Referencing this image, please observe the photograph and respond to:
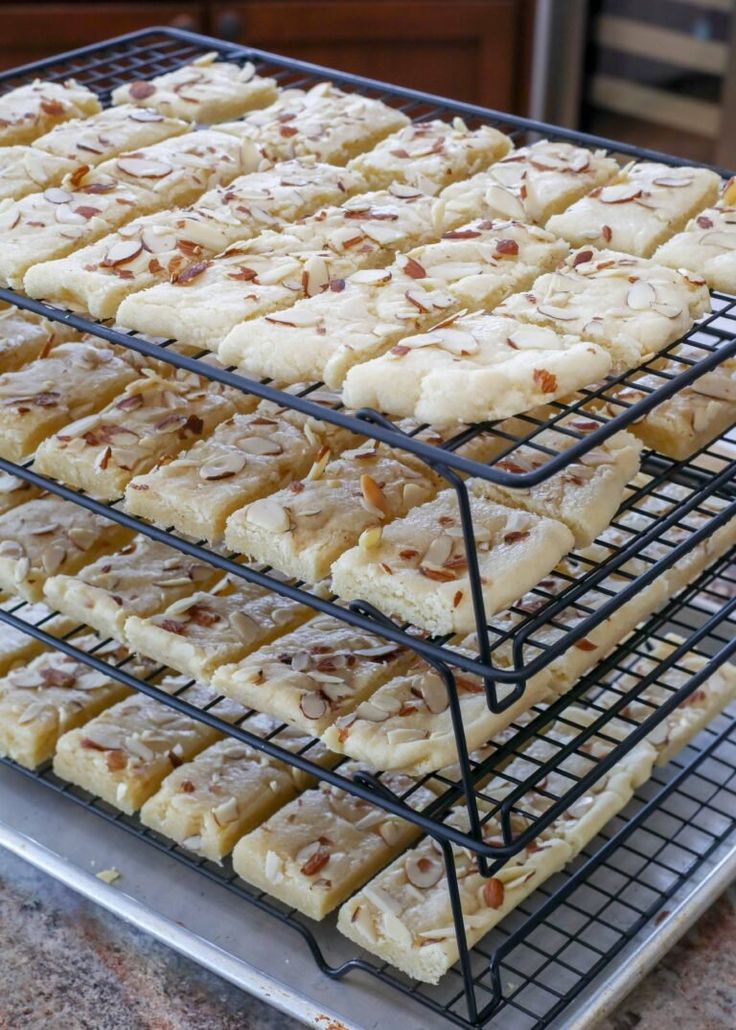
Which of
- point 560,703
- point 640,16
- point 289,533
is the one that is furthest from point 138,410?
point 640,16

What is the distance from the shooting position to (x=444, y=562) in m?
1.10

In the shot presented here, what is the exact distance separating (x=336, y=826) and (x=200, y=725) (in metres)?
0.22

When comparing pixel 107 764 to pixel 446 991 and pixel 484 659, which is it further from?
pixel 484 659

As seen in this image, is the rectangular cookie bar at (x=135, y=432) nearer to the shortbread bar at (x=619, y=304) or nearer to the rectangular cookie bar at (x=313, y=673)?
the rectangular cookie bar at (x=313, y=673)

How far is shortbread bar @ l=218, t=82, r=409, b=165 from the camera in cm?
157

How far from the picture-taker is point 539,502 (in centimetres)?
120

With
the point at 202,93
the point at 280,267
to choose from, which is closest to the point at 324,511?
the point at 280,267

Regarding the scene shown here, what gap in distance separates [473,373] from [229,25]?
91.4 inches

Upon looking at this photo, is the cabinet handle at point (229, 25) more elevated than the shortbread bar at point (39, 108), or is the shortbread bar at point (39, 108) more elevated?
the shortbread bar at point (39, 108)

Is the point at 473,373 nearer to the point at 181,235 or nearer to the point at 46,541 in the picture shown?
the point at 181,235

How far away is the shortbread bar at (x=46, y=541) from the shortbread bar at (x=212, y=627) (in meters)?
0.15

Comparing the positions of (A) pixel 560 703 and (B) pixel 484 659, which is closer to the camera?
(B) pixel 484 659

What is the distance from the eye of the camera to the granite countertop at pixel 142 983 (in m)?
1.26

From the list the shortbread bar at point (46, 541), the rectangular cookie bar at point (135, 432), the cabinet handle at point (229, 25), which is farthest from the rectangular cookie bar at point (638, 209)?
the cabinet handle at point (229, 25)
